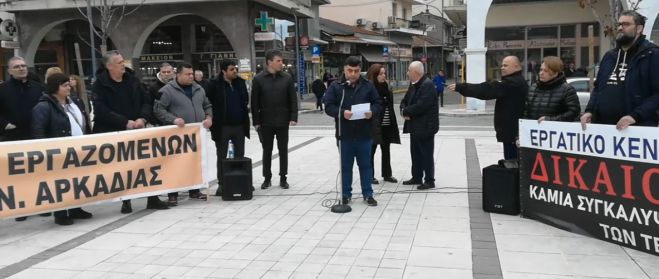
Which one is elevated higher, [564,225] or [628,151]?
[628,151]

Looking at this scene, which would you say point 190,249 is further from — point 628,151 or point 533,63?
point 533,63

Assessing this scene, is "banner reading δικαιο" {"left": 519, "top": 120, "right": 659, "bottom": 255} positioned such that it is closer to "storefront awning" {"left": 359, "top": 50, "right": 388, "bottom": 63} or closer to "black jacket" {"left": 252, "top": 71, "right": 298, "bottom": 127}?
"black jacket" {"left": 252, "top": 71, "right": 298, "bottom": 127}

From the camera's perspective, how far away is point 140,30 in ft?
81.1

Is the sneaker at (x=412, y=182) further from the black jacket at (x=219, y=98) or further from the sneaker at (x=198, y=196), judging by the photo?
the sneaker at (x=198, y=196)

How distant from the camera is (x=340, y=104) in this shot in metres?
6.96

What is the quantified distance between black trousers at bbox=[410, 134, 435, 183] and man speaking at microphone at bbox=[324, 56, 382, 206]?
1.24m

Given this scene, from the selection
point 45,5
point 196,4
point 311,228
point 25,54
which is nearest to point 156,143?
point 311,228

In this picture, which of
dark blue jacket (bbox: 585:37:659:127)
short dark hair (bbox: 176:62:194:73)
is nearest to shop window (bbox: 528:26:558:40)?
short dark hair (bbox: 176:62:194:73)

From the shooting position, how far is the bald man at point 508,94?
22.4ft

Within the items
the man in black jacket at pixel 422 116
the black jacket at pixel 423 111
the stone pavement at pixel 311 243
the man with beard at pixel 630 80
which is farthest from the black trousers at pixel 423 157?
the man with beard at pixel 630 80

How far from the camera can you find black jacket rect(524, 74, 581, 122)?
240 inches

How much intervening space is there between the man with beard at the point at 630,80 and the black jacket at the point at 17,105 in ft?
20.1

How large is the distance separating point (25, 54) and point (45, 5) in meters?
3.17

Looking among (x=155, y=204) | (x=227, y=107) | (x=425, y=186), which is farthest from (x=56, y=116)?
(x=425, y=186)
